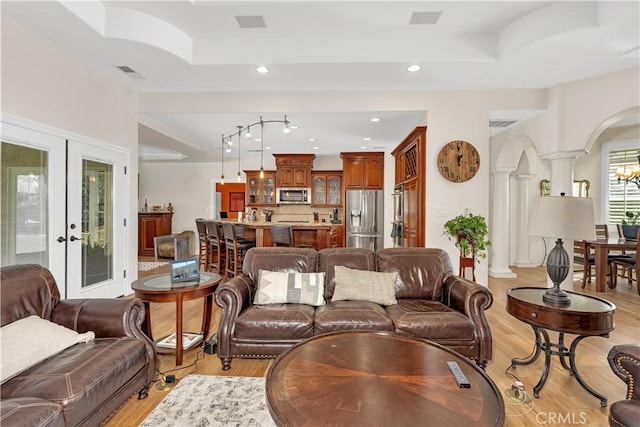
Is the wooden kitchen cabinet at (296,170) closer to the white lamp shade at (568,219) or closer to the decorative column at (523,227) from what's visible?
the decorative column at (523,227)

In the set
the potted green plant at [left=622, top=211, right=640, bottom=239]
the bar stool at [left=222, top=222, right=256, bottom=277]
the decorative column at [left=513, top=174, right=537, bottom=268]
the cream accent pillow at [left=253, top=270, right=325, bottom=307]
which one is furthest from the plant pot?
the bar stool at [left=222, top=222, right=256, bottom=277]

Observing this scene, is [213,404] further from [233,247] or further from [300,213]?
[300,213]

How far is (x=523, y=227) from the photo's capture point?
6.75 meters

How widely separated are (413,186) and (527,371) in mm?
2912

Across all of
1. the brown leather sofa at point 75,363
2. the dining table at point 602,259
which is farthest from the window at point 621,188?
the brown leather sofa at point 75,363

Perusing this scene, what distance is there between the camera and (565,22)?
2926mm

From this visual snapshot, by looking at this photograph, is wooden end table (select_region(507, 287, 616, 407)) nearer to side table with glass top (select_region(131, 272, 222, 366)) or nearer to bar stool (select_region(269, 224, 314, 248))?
side table with glass top (select_region(131, 272, 222, 366))

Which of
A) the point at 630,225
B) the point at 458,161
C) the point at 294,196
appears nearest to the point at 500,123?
the point at 458,161

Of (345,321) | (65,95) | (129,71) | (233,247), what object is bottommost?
(345,321)

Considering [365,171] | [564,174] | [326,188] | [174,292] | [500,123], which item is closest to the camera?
[174,292]

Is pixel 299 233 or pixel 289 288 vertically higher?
pixel 299 233

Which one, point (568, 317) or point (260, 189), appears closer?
point (568, 317)

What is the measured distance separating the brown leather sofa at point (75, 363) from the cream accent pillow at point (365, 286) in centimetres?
152

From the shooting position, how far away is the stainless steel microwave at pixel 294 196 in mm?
8172
